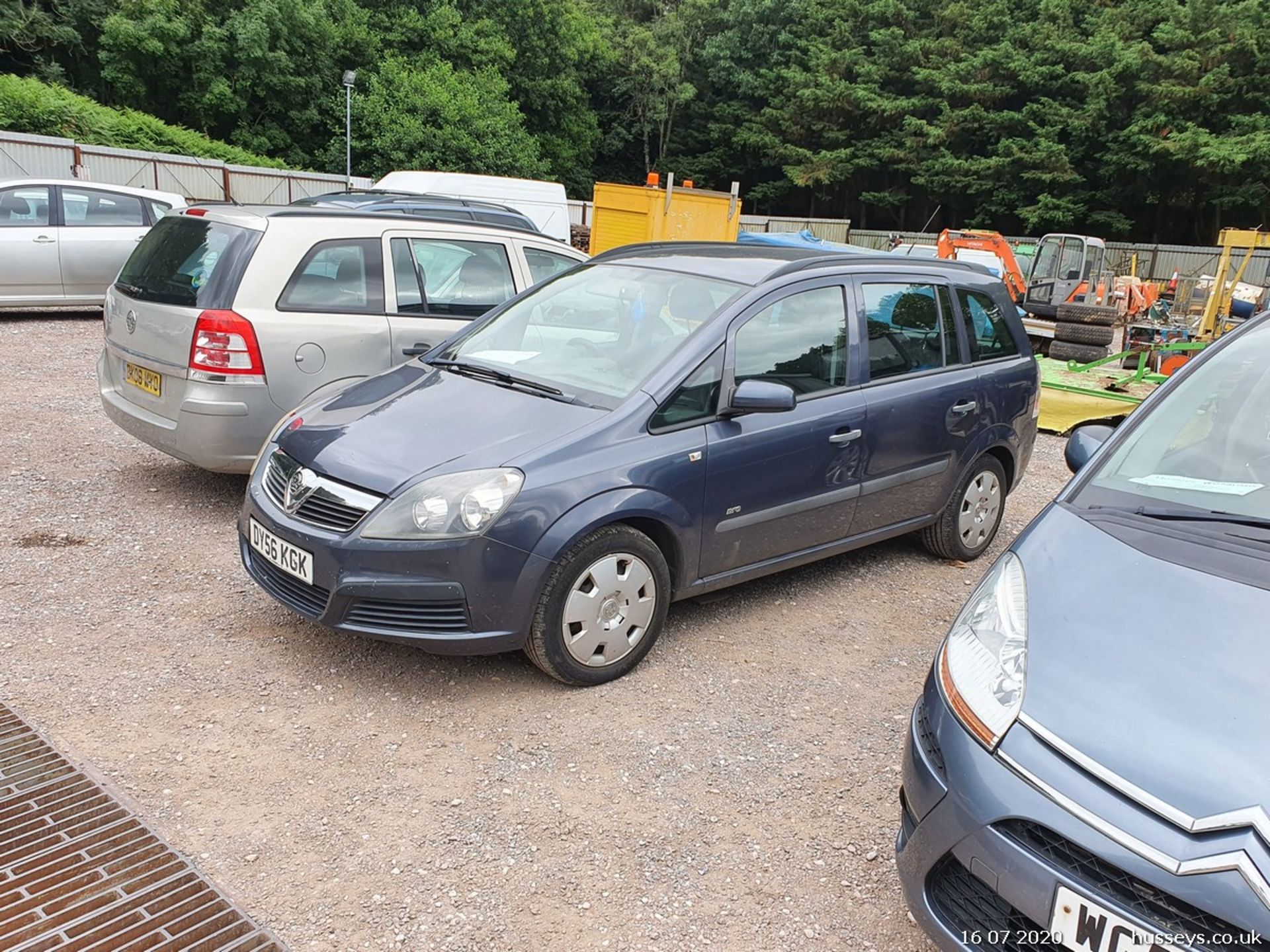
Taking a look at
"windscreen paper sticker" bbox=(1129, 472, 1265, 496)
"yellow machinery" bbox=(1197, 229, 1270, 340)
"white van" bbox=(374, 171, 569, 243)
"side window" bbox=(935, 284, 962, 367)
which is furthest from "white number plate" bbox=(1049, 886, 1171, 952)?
"yellow machinery" bbox=(1197, 229, 1270, 340)

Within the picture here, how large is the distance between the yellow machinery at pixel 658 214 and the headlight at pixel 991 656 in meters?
12.9

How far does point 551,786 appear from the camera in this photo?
3098 millimetres

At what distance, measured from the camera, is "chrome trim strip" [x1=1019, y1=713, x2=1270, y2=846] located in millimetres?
1752

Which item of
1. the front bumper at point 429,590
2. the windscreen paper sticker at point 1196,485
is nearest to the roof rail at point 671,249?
the front bumper at point 429,590

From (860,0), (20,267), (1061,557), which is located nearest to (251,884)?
(1061,557)

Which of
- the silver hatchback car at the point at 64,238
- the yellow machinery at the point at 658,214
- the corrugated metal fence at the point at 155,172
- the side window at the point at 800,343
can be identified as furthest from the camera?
the corrugated metal fence at the point at 155,172

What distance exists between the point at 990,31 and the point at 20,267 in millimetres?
38537

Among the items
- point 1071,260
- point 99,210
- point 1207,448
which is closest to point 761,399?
point 1207,448

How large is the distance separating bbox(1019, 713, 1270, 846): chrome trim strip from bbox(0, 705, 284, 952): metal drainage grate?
6.45ft

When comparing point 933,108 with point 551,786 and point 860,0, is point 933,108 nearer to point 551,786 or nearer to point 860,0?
point 860,0

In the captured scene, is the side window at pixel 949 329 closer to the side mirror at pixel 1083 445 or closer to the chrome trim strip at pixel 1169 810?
the side mirror at pixel 1083 445

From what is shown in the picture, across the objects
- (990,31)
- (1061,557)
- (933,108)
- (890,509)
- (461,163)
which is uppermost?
(990,31)

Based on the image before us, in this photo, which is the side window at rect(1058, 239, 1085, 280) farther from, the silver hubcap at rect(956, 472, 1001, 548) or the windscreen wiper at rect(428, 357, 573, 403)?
the windscreen wiper at rect(428, 357, 573, 403)

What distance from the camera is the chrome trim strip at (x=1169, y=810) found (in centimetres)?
175
